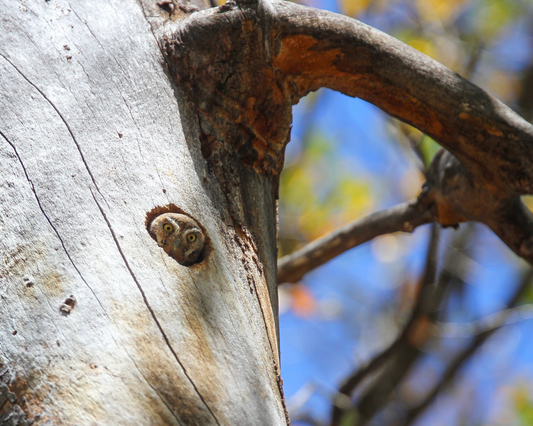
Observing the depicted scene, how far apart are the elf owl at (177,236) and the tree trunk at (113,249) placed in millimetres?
15

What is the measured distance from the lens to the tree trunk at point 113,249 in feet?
1.99

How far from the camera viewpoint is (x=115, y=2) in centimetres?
95

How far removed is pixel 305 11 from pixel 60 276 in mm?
725

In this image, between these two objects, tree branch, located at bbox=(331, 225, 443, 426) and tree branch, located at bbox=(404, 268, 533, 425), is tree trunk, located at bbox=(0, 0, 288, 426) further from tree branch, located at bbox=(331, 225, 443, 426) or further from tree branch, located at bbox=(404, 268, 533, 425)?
tree branch, located at bbox=(404, 268, 533, 425)

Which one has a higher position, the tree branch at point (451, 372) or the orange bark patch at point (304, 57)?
the tree branch at point (451, 372)

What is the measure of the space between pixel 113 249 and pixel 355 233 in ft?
4.11

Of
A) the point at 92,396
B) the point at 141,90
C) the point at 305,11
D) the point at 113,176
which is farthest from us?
the point at 305,11

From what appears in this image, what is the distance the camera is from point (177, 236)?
72 centimetres

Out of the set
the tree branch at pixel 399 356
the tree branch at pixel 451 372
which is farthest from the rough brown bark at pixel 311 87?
the tree branch at pixel 451 372

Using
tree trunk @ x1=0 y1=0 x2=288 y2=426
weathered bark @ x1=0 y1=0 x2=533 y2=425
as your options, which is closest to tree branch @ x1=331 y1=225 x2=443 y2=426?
weathered bark @ x1=0 y1=0 x2=533 y2=425

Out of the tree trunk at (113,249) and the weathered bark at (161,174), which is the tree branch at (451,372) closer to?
the weathered bark at (161,174)

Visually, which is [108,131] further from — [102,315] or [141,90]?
[102,315]

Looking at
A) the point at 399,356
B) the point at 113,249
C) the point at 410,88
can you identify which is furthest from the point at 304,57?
the point at 399,356

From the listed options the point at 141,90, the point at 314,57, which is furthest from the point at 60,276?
the point at 314,57
